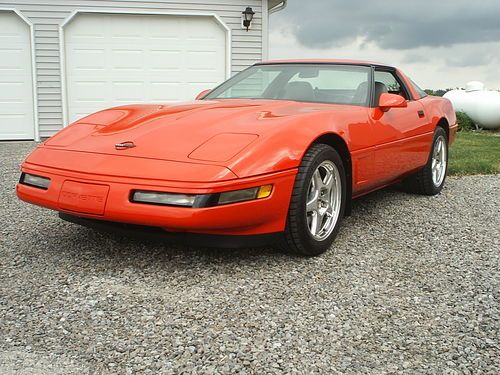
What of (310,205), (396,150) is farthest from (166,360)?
(396,150)

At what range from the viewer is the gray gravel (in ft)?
7.15

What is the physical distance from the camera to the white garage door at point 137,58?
10703mm

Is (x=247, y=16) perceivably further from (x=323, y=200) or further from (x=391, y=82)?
(x=323, y=200)

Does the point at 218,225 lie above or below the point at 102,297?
above

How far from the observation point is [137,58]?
35.5 ft

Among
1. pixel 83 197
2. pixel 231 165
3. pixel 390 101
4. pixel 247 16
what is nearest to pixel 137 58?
pixel 247 16

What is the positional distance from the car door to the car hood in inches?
17.9

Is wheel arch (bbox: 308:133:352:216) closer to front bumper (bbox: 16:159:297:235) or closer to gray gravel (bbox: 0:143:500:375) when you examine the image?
gray gravel (bbox: 0:143:500:375)

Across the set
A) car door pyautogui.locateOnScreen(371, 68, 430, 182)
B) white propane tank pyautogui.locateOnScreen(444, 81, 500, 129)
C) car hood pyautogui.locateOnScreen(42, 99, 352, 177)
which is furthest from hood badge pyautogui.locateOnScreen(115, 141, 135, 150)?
white propane tank pyautogui.locateOnScreen(444, 81, 500, 129)

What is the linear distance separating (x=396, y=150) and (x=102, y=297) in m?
2.63

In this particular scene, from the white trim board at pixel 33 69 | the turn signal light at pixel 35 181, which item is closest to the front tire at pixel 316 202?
the turn signal light at pixel 35 181

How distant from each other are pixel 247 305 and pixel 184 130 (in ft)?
3.69

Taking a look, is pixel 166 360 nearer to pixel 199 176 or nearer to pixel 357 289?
pixel 199 176

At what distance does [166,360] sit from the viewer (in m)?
2.15
